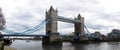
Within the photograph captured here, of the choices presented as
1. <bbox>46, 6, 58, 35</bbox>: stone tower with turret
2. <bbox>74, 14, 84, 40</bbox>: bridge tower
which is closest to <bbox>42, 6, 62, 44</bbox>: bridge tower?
<bbox>46, 6, 58, 35</bbox>: stone tower with turret

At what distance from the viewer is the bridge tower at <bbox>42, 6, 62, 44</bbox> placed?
115000mm

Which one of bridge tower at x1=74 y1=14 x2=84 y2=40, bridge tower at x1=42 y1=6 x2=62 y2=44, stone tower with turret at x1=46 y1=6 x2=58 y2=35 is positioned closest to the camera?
bridge tower at x1=42 y1=6 x2=62 y2=44

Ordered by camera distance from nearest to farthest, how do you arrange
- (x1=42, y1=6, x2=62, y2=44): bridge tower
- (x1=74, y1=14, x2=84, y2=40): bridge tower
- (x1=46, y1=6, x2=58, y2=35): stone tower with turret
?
(x1=42, y1=6, x2=62, y2=44): bridge tower < (x1=46, y1=6, x2=58, y2=35): stone tower with turret < (x1=74, y1=14, x2=84, y2=40): bridge tower

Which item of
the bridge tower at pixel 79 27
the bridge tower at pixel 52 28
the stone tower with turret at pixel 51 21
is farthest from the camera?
the bridge tower at pixel 79 27

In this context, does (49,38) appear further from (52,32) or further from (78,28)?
(78,28)

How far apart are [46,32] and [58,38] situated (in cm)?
1049

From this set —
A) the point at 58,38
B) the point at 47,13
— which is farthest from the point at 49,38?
the point at 47,13

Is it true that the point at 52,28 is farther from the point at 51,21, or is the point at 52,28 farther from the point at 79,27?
the point at 79,27

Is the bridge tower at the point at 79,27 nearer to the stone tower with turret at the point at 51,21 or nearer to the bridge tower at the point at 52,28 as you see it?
the stone tower with turret at the point at 51,21

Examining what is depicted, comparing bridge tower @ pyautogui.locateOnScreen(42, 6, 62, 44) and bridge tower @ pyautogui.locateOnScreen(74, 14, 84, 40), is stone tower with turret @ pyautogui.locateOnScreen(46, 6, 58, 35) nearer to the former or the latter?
bridge tower @ pyautogui.locateOnScreen(42, 6, 62, 44)

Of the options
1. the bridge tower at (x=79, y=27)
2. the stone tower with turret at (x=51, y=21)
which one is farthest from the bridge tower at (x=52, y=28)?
the bridge tower at (x=79, y=27)

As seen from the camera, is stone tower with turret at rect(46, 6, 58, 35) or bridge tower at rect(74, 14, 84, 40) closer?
stone tower with turret at rect(46, 6, 58, 35)

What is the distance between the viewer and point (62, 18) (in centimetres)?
13162

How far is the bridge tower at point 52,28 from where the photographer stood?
115 meters
